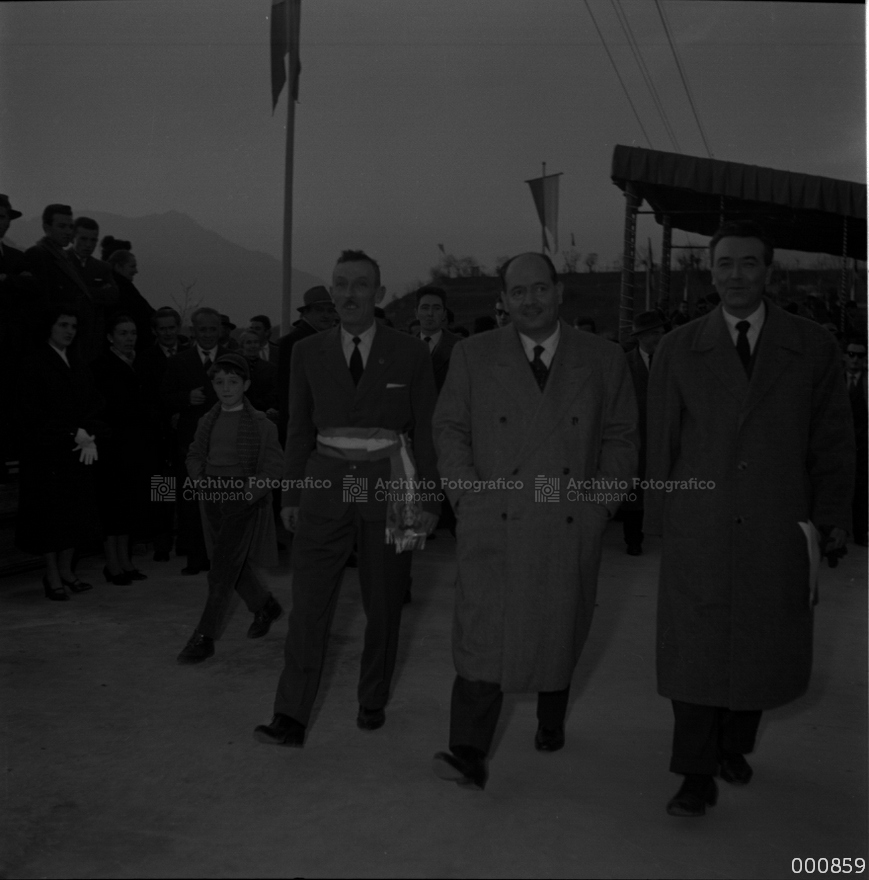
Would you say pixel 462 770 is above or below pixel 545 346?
below

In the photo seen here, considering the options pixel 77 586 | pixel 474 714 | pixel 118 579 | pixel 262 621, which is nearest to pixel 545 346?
pixel 474 714

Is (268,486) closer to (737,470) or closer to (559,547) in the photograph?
(559,547)

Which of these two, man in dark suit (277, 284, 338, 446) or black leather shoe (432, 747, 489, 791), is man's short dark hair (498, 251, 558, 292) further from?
man in dark suit (277, 284, 338, 446)

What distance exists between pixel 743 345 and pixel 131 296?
6215mm

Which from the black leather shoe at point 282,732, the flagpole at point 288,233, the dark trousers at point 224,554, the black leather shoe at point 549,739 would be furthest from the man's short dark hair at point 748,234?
the flagpole at point 288,233

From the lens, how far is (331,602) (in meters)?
4.54

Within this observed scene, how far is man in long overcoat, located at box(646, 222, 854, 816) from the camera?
3.88 metres

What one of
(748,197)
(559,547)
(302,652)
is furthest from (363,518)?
(748,197)

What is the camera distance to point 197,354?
8.20m

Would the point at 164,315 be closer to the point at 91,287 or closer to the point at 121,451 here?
the point at 91,287

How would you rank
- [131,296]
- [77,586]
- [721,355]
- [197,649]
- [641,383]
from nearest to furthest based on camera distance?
[721,355], [197,649], [77,586], [131,296], [641,383]

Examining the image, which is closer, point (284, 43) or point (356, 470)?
point (356, 470)

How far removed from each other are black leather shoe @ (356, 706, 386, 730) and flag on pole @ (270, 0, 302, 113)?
4.28 m

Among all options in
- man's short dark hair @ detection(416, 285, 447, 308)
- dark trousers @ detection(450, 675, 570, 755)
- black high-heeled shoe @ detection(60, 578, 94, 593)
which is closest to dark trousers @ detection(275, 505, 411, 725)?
dark trousers @ detection(450, 675, 570, 755)
